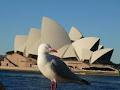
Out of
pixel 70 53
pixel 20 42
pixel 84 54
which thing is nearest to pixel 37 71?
pixel 20 42

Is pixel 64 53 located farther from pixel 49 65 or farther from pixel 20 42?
pixel 49 65

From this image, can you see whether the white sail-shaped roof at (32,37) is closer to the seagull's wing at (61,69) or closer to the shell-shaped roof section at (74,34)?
the shell-shaped roof section at (74,34)

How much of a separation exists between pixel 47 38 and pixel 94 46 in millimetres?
11975

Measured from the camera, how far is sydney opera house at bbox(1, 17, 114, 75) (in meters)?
66.4

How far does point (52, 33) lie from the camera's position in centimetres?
6419

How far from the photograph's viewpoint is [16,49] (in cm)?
7856

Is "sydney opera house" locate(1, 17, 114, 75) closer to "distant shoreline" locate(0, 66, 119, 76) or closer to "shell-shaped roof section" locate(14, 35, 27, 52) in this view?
"shell-shaped roof section" locate(14, 35, 27, 52)

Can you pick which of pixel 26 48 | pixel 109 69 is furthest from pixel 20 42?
pixel 109 69

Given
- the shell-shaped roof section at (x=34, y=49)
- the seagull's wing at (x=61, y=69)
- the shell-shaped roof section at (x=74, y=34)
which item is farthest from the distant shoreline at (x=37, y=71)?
the seagull's wing at (x=61, y=69)

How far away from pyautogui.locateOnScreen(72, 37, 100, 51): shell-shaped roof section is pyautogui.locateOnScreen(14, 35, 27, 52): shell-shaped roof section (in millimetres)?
8382

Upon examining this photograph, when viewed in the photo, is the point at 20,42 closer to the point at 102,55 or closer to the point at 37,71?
the point at 37,71

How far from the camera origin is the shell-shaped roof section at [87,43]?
7395cm

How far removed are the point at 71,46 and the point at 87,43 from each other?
9.23 feet

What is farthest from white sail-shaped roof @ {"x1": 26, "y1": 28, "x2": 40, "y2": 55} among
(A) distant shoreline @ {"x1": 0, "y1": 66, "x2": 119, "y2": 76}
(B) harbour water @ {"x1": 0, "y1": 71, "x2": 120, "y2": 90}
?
(B) harbour water @ {"x1": 0, "y1": 71, "x2": 120, "y2": 90}
